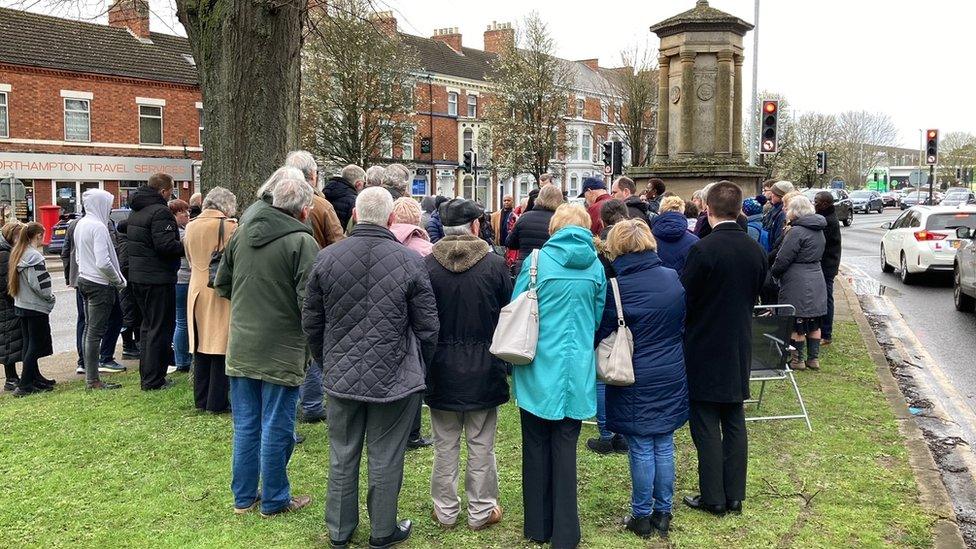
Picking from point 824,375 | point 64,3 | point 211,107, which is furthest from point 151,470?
point 64,3

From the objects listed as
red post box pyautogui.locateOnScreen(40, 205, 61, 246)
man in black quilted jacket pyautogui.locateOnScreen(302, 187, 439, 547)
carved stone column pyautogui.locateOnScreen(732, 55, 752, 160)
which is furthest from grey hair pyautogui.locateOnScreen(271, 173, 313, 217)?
red post box pyautogui.locateOnScreen(40, 205, 61, 246)

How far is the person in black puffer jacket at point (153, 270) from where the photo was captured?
7828 mm

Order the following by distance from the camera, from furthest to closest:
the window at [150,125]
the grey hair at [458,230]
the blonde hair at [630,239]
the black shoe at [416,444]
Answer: the window at [150,125]
the black shoe at [416,444]
the grey hair at [458,230]
the blonde hair at [630,239]

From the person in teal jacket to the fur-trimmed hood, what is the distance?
30cm

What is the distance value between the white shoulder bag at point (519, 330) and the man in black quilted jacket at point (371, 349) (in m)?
0.37

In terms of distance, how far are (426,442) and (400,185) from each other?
7.44ft

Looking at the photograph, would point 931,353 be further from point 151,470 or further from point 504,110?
point 504,110

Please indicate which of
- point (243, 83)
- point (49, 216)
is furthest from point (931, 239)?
point (49, 216)

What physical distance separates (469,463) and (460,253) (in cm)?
126

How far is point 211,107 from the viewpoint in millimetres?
8141

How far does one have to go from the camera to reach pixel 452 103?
55.3 metres

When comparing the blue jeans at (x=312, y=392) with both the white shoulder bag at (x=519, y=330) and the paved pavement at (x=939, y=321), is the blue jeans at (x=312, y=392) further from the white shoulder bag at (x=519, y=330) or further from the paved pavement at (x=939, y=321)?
the paved pavement at (x=939, y=321)

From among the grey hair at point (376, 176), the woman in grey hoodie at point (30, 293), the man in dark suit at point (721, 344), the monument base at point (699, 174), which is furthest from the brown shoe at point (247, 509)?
the monument base at point (699, 174)

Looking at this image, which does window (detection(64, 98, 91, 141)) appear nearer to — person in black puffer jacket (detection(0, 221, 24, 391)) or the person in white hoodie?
person in black puffer jacket (detection(0, 221, 24, 391))
